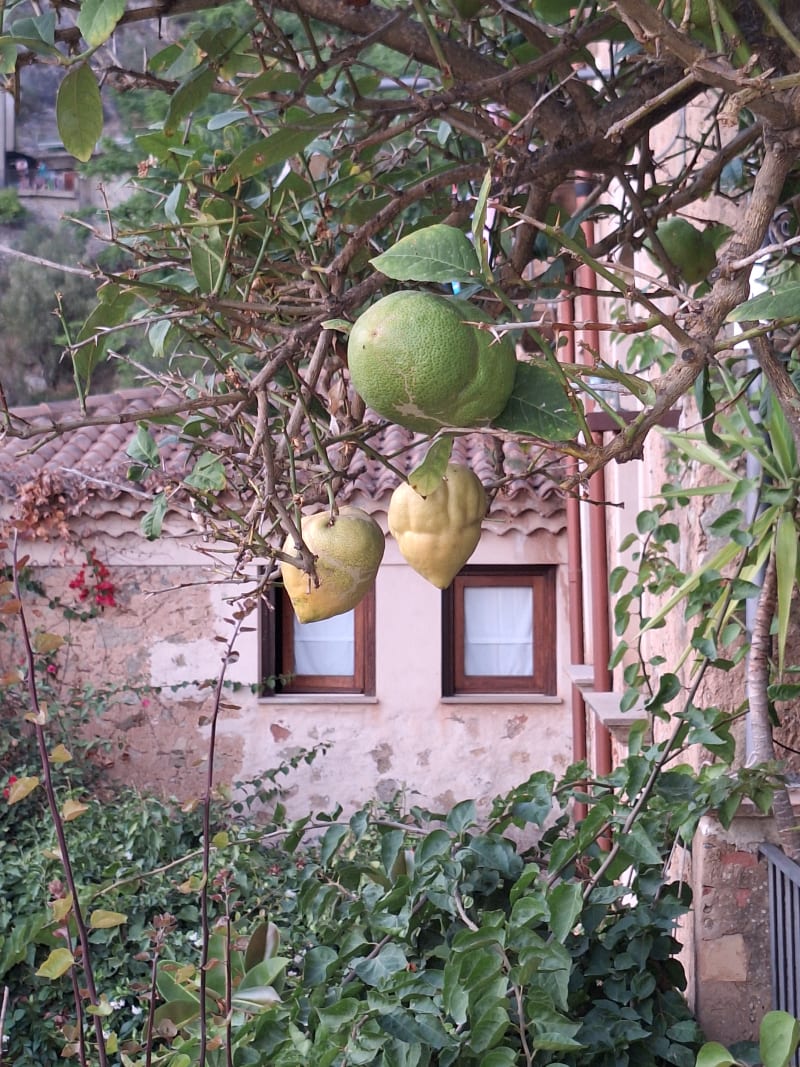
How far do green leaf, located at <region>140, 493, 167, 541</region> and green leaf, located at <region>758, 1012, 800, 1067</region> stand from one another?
825 mm

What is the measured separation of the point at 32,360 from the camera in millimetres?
14695

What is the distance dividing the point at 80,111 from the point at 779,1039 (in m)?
1.18

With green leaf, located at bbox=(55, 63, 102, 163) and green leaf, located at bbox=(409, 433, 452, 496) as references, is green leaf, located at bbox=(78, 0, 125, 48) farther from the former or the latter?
green leaf, located at bbox=(409, 433, 452, 496)

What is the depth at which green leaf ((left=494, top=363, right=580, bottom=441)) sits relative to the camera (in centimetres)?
78

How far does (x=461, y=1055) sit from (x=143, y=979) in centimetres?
298

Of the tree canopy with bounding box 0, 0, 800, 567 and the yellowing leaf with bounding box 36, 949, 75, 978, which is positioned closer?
the tree canopy with bounding box 0, 0, 800, 567

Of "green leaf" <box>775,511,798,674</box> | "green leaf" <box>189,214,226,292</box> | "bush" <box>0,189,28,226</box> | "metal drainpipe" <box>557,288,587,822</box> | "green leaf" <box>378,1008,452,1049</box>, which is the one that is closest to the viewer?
"green leaf" <box>189,214,226,292</box>

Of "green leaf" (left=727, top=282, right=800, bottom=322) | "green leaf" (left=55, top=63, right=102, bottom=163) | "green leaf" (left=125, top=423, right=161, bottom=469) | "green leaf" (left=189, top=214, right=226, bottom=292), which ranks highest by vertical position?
"green leaf" (left=55, top=63, right=102, bottom=163)

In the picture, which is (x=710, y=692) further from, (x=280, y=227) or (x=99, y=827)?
(x=99, y=827)

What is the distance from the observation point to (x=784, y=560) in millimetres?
1862

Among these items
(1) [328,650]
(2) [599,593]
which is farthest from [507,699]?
(2) [599,593]

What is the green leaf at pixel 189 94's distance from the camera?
117cm

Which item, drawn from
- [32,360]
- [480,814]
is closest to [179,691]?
[480,814]

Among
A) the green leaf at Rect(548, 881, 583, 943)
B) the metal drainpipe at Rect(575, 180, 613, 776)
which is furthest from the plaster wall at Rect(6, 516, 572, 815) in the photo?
the green leaf at Rect(548, 881, 583, 943)
